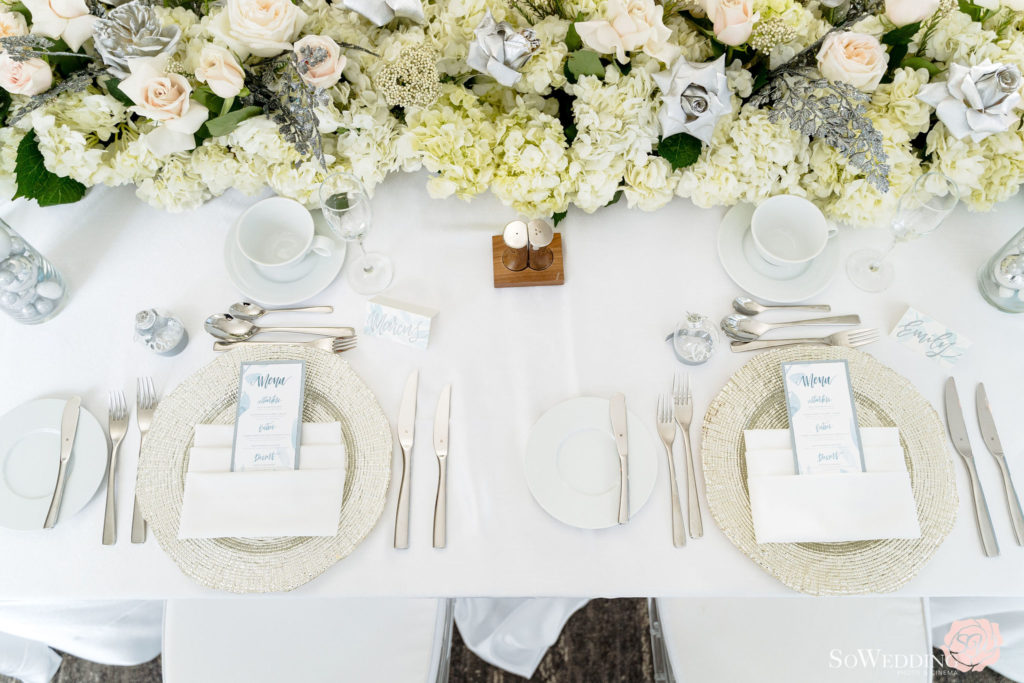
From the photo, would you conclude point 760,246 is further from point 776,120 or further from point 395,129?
point 395,129

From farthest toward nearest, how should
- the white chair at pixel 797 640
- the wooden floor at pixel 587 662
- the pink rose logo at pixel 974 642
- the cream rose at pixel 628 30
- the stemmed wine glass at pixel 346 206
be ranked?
1. the wooden floor at pixel 587 662
2. the pink rose logo at pixel 974 642
3. the white chair at pixel 797 640
4. the stemmed wine glass at pixel 346 206
5. the cream rose at pixel 628 30

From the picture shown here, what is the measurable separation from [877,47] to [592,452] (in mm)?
787

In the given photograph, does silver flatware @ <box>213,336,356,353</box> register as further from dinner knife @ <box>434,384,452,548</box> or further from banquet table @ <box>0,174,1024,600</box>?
dinner knife @ <box>434,384,452,548</box>

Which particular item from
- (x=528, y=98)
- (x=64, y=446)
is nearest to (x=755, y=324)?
(x=528, y=98)

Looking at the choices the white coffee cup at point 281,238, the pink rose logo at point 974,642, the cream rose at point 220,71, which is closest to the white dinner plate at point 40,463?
the white coffee cup at point 281,238

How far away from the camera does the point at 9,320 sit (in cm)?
111

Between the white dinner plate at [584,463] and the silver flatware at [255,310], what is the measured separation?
46cm

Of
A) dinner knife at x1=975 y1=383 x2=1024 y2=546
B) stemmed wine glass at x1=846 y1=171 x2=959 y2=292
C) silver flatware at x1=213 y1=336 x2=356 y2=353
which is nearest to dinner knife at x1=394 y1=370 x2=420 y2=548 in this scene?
silver flatware at x1=213 y1=336 x2=356 y2=353

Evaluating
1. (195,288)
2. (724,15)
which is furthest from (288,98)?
(724,15)

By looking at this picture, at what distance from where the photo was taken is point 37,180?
3.42ft

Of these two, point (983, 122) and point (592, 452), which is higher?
point (983, 122)

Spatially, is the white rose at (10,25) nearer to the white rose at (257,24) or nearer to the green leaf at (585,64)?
the white rose at (257,24)

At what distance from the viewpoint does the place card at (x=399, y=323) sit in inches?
41.9

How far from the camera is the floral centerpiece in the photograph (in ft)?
2.95
